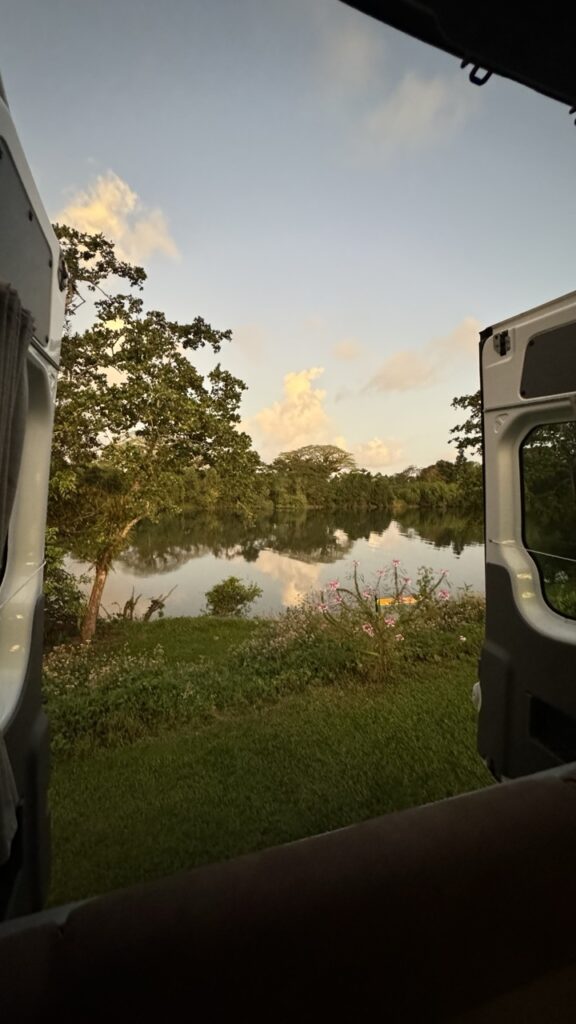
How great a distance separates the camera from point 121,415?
548cm

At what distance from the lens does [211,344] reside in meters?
6.45

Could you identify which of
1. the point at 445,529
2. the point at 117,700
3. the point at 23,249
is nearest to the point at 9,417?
the point at 23,249

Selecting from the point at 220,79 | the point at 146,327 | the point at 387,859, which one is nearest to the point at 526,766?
the point at 387,859

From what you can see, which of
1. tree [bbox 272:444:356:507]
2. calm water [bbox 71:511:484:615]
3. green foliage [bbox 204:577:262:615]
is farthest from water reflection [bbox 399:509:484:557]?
green foliage [bbox 204:577:262:615]

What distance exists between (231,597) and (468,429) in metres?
4.81

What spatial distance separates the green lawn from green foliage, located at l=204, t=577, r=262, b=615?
144 inches

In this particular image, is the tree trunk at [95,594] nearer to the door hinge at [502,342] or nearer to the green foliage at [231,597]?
the green foliage at [231,597]

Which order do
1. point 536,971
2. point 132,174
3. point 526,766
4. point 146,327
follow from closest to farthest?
→ 1. point 536,971
2. point 526,766
3. point 132,174
4. point 146,327

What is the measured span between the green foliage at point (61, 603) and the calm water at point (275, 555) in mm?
407

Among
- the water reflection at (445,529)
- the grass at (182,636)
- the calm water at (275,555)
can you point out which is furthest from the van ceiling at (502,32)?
the water reflection at (445,529)

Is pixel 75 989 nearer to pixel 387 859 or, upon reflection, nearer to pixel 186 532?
pixel 387 859

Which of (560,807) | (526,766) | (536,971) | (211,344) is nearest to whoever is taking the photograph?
Result: (536,971)

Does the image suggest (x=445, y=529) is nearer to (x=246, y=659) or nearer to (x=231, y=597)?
(x=231, y=597)

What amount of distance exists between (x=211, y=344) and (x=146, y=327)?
0.99 metres
